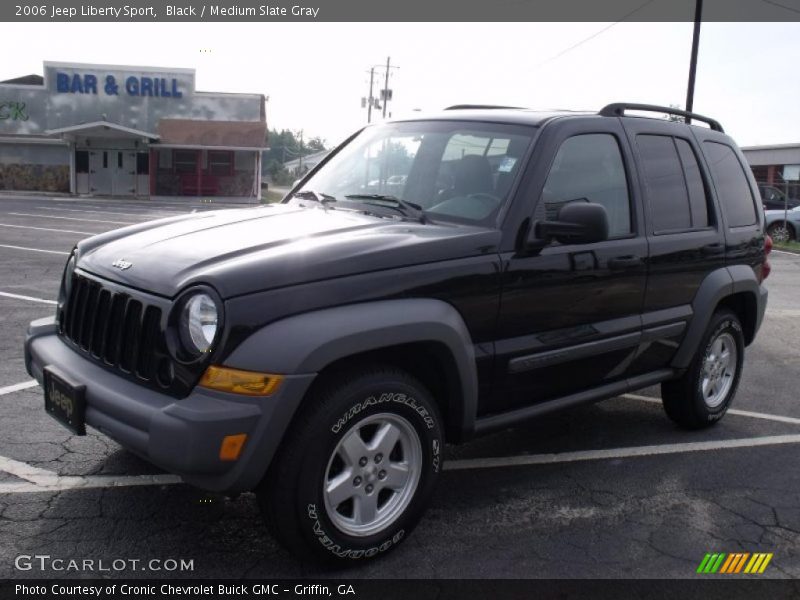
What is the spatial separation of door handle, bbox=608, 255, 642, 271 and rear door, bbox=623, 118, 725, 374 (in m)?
0.14

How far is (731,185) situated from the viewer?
213 inches

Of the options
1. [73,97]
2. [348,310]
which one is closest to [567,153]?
[348,310]

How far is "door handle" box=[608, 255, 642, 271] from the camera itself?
4.19 m

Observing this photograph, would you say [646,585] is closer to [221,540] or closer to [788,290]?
[221,540]

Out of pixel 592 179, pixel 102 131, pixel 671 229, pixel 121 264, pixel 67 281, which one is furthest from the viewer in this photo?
pixel 102 131

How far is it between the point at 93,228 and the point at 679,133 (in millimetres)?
16643

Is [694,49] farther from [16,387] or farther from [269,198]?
[269,198]

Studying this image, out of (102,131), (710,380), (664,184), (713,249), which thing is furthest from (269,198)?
(664,184)

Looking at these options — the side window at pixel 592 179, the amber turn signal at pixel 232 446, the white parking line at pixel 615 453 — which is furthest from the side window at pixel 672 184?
the amber turn signal at pixel 232 446

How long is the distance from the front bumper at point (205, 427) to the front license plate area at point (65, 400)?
190 mm

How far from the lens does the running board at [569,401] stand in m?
3.76

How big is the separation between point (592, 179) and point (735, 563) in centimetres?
202

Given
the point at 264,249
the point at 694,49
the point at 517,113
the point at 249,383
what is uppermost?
the point at 694,49

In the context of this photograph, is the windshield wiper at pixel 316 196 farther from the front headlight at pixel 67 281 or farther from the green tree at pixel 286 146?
the green tree at pixel 286 146
